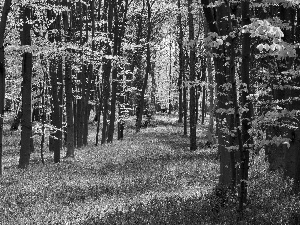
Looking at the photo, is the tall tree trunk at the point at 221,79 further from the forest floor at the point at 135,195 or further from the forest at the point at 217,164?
the forest floor at the point at 135,195

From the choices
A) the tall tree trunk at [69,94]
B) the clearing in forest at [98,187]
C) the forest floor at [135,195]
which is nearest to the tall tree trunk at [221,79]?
the forest floor at [135,195]

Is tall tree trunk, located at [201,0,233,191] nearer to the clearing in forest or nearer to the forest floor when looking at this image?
the forest floor

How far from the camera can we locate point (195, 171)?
14.5 metres

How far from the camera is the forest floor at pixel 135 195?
295 inches

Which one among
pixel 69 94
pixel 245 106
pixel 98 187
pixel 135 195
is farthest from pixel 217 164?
pixel 245 106

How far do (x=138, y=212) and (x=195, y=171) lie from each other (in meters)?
6.80

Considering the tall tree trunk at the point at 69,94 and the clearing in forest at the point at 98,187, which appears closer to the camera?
the clearing in forest at the point at 98,187

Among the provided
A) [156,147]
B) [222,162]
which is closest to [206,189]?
[222,162]

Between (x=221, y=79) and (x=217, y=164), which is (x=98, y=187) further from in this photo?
(x=217, y=164)

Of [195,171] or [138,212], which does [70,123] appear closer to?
[195,171]

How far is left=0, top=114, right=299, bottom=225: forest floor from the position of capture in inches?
295

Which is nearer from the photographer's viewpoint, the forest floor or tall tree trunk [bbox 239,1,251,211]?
tall tree trunk [bbox 239,1,251,211]

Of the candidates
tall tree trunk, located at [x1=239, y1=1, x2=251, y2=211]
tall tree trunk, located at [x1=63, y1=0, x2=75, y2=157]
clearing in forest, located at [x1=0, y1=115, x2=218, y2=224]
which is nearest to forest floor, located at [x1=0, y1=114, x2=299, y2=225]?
clearing in forest, located at [x1=0, y1=115, x2=218, y2=224]

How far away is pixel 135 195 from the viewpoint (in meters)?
10.5
